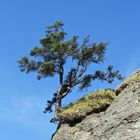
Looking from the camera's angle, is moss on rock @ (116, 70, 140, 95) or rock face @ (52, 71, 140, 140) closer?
rock face @ (52, 71, 140, 140)

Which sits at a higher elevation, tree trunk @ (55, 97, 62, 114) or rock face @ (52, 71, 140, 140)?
tree trunk @ (55, 97, 62, 114)

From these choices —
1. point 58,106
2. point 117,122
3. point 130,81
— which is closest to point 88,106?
point 130,81

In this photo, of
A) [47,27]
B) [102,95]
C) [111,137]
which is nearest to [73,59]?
[47,27]

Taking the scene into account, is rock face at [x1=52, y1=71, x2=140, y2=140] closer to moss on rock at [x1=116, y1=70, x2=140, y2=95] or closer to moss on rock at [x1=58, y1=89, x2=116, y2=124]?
A: moss on rock at [x1=116, y1=70, x2=140, y2=95]

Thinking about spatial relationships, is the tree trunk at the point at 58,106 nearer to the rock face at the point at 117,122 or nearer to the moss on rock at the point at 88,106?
the moss on rock at the point at 88,106

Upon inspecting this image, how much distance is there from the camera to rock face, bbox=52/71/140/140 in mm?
26081

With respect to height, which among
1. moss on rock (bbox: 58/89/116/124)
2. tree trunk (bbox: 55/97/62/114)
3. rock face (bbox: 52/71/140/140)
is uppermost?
tree trunk (bbox: 55/97/62/114)

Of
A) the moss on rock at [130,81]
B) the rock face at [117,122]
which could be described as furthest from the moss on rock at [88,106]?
the moss on rock at [130,81]

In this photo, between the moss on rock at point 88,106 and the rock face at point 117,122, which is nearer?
the rock face at point 117,122

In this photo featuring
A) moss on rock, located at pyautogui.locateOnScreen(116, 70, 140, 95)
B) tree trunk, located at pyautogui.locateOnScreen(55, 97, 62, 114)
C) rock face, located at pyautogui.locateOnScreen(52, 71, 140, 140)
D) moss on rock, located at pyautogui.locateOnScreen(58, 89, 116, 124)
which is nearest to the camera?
rock face, located at pyautogui.locateOnScreen(52, 71, 140, 140)

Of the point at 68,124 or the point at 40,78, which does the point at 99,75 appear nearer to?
the point at 40,78

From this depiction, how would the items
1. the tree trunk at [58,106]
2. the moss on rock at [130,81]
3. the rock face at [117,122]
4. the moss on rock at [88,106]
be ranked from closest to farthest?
the rock face at [117,122] → the moss on rock at [130,81] → the moss on rock at [88,106] → the tree trunk at [58,106]

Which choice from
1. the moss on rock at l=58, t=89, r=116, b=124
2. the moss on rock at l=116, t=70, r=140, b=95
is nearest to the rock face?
the moss on rock at l=116, t=70, r=140, b=95

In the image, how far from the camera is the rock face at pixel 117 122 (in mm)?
26081
